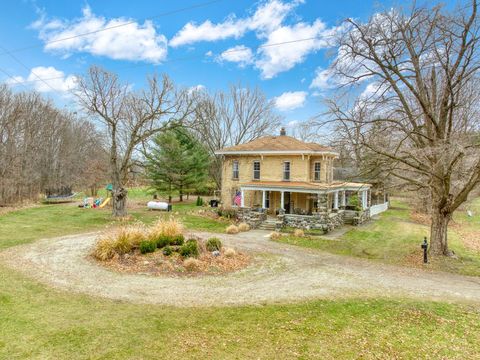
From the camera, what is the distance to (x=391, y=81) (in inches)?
537

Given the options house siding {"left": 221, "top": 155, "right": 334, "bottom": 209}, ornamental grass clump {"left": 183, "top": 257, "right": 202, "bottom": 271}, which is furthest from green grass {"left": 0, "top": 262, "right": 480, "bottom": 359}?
house siding {"left": 221, "top": 155, "right": 334, "bottom": 209}

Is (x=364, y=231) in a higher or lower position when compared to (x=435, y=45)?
lower

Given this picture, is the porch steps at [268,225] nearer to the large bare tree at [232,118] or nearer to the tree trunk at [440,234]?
the tree trunk at [440,234]

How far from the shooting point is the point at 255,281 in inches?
392

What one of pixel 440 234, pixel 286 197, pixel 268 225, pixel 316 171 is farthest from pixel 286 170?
pixel 440 234

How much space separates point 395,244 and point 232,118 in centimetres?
2452

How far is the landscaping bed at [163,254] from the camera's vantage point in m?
10.6

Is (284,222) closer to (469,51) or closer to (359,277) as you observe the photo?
(359,277)

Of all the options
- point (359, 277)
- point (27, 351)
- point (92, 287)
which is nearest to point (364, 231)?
point (359, 277)

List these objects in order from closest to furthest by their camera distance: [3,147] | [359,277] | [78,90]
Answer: [359,277], [78,90], [3,147]

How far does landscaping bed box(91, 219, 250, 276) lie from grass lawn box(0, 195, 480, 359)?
2711mm

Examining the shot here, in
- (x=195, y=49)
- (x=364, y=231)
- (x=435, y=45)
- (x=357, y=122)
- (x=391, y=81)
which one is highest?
(x=195, y=49)

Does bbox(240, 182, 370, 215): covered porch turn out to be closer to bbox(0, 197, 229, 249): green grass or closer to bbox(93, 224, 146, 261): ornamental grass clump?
bbox(0, 197, 229, 249): green grass

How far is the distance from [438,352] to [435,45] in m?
11.5
